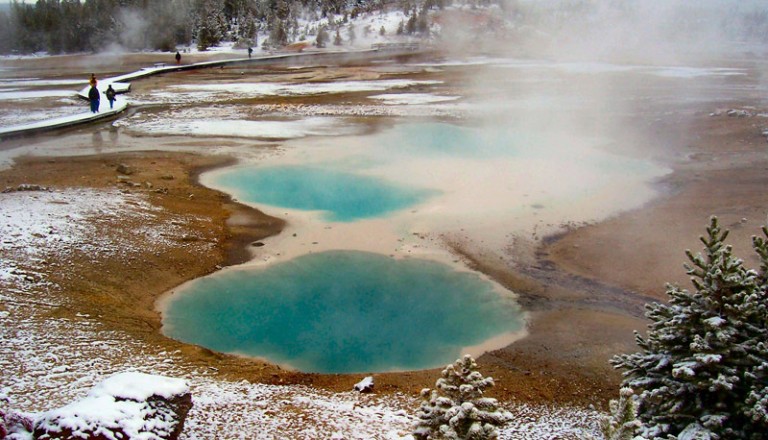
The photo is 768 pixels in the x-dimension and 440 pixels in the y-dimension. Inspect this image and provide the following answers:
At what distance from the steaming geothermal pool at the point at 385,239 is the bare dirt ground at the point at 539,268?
415mm

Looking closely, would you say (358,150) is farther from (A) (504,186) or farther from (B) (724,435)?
(B) (724,435)

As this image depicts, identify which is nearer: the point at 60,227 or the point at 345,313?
the point at 345,313

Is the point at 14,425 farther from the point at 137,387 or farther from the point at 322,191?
the point at 322,191

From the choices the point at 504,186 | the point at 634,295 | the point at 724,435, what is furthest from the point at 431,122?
the point at 724,435

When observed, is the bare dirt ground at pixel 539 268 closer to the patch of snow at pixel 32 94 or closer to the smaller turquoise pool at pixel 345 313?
the smaller turquoise pool at pixel 345 313

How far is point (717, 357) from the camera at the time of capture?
4.04m

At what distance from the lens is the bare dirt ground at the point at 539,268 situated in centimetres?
659

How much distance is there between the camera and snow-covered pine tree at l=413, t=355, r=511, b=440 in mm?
3160

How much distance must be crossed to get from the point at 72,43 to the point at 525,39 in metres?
48.1

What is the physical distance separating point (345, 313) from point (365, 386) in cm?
191

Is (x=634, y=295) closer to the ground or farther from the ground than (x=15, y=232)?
closer to the ground

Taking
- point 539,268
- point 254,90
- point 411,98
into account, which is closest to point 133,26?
point 254,90

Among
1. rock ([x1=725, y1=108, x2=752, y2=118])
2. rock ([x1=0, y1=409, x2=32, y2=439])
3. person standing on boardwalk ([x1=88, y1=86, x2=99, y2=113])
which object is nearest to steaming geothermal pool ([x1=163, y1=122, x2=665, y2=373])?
rock ([x1=0, y1=409, x2=32, y2=439])

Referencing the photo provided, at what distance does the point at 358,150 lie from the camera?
1650 cm
